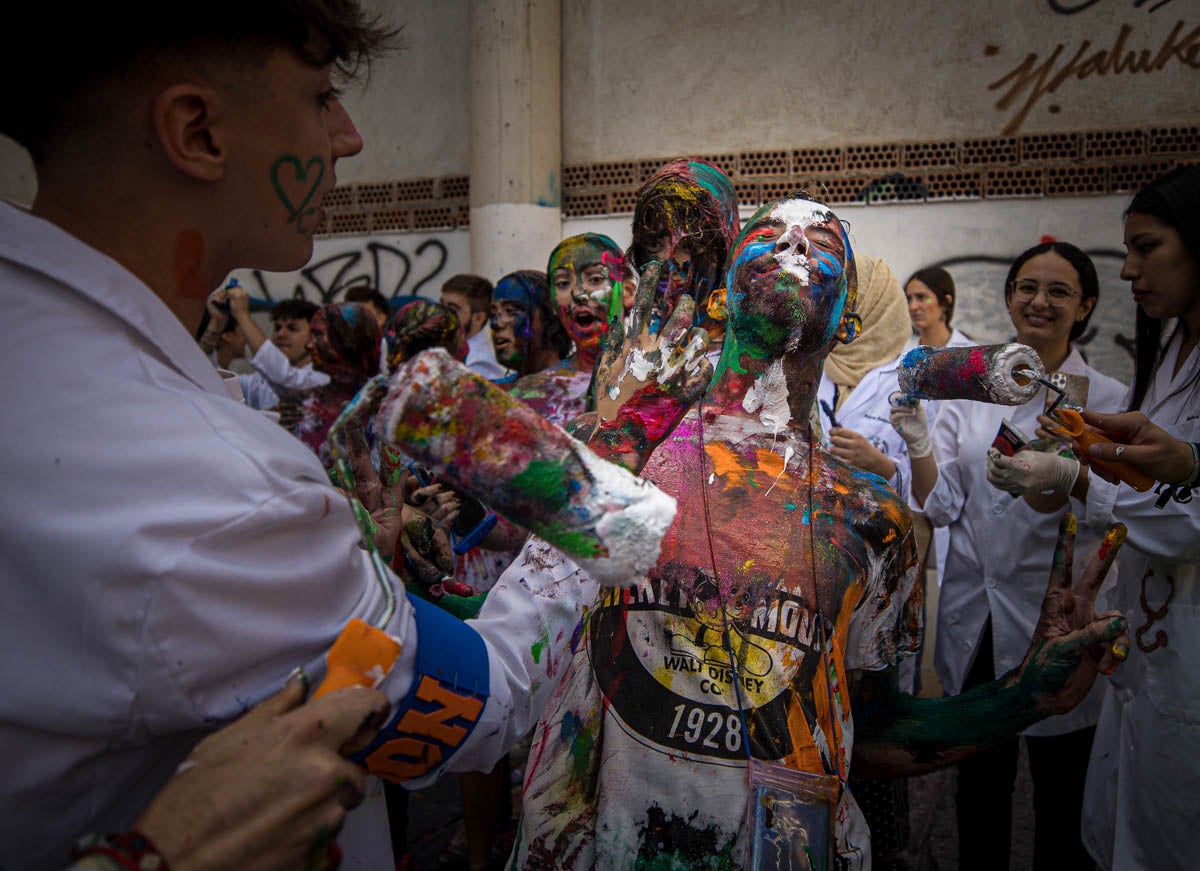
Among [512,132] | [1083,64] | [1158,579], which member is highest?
[1083,64]

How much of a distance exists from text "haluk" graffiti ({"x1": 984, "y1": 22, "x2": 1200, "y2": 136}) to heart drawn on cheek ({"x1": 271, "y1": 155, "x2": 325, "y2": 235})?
21.4 ft

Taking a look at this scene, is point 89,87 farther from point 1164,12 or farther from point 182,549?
point 1164,12

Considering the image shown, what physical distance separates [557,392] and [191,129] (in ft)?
8.96

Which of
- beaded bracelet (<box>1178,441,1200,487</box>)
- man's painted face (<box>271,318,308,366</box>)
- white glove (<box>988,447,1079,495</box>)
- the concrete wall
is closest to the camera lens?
beaded bracelet (<box>1178,441,1200,487</box>)

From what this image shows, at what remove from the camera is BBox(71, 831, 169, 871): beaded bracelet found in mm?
799

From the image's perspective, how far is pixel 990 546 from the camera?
3.54 metres

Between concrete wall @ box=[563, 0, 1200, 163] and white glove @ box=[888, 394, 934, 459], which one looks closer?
white glove @ box=[888, 394, 934, 459]

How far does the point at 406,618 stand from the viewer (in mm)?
1173

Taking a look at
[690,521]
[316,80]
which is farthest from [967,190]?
[316,80]

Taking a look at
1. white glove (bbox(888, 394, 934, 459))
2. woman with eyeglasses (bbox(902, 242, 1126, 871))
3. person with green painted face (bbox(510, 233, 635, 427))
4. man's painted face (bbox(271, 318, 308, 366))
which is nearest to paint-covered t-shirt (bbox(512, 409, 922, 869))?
white glove (bbox(888, 394, 934, 459))

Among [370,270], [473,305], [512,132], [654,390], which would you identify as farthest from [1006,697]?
[370,270]

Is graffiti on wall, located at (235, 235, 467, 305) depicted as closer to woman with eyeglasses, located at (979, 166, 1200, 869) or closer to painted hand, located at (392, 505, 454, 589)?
woman with eyeglasses, located at (979, 166, 1200, 869)

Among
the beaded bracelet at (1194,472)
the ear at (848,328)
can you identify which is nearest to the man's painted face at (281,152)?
the ear at (848,328)

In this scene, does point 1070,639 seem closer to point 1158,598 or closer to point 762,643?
point 762,643
